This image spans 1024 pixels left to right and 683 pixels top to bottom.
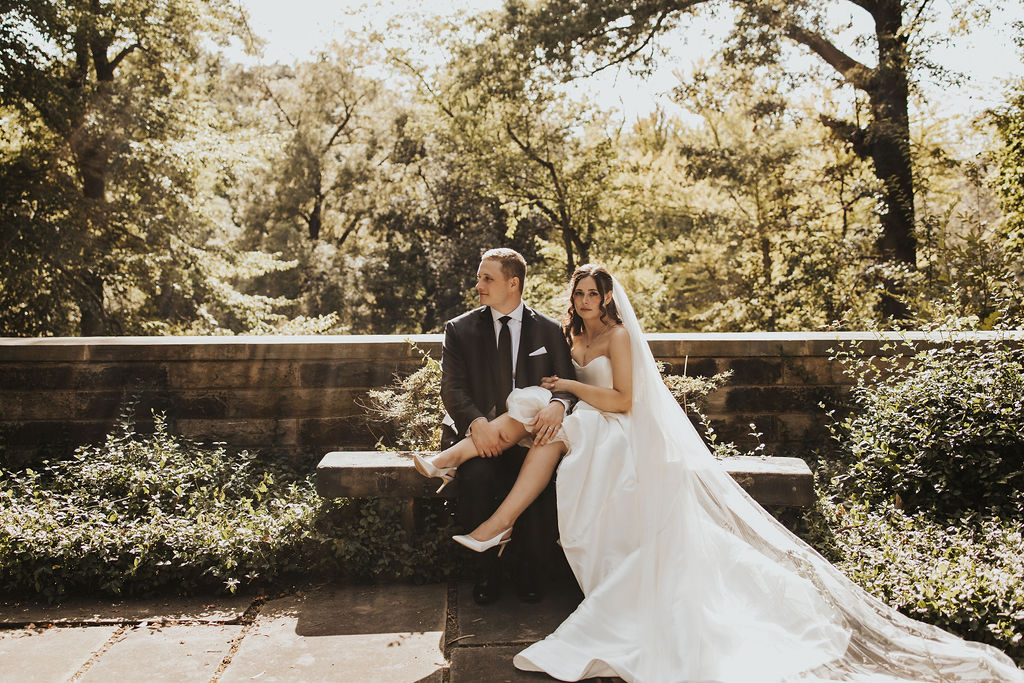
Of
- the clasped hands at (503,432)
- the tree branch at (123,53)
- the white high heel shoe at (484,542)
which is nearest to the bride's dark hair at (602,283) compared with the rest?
Result: the clasped hands at (503,432)

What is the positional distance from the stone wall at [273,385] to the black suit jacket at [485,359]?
143 cm

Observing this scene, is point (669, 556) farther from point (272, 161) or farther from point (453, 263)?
point (272, 161)

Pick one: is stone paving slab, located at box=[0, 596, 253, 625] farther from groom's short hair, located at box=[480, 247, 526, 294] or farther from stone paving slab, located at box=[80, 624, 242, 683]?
groom's short hair, located at box=[480, 247, 526, 294]

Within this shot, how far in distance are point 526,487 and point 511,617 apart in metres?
0.52

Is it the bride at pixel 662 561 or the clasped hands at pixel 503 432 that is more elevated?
the clasped hands at pixel 503 432

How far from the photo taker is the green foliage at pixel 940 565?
2.74m

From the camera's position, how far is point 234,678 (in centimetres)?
261

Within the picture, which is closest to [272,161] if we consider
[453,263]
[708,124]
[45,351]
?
[453,263]

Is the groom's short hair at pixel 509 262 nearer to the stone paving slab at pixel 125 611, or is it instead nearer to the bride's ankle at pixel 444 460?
the bride's ankle at pixel 444 460

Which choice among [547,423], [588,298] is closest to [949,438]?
[588,298]

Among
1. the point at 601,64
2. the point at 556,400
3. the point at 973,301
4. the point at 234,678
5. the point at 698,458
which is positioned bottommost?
the point at 234,678

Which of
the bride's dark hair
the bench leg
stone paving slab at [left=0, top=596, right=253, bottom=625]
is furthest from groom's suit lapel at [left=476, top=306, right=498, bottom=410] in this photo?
stone paving slab at [left=0, top=596, right=253, bottom=625]

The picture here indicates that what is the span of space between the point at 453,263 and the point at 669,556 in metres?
17.0

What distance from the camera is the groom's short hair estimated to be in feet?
11.7
